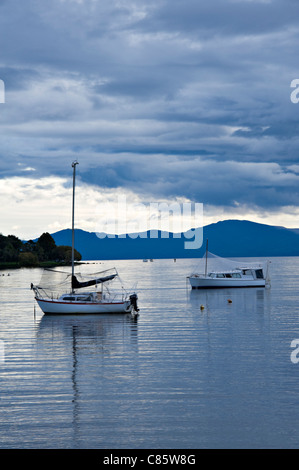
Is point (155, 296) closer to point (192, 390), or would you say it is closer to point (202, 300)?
point (202, 300)

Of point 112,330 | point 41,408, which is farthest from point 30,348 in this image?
point 41,408

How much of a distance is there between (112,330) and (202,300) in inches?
1573

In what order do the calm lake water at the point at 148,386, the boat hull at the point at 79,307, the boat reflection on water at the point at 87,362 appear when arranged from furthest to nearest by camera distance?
1. the boat hull at the point at 79,307
2. the boat reflection on water at the point at 87,362
3. the calm lake water at the point at 148,386

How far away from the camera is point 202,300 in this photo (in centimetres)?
9144

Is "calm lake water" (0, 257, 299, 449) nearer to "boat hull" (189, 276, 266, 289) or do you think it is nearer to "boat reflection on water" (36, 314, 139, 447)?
"boat reflection on water" (36, 314, 139, 447)

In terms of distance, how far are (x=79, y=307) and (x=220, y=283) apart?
59.1m

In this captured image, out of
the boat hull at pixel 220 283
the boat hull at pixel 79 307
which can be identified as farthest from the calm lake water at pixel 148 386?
the boat hull at pixel 220 283

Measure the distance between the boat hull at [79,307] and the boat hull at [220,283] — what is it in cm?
5341

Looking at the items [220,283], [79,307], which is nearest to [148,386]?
[79,307]

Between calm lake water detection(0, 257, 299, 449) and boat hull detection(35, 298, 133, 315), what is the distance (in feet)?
21.4

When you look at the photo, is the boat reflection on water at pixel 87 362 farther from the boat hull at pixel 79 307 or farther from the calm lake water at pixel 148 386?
the boat hull at pixel 79 307

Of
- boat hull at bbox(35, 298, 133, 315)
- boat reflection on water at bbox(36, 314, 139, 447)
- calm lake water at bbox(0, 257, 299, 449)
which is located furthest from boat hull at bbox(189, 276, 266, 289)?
calm lake water at bbox(0, 257, 299, 449)

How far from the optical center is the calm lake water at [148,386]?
2202 centimetres

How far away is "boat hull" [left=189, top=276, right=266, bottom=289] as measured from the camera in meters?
118
